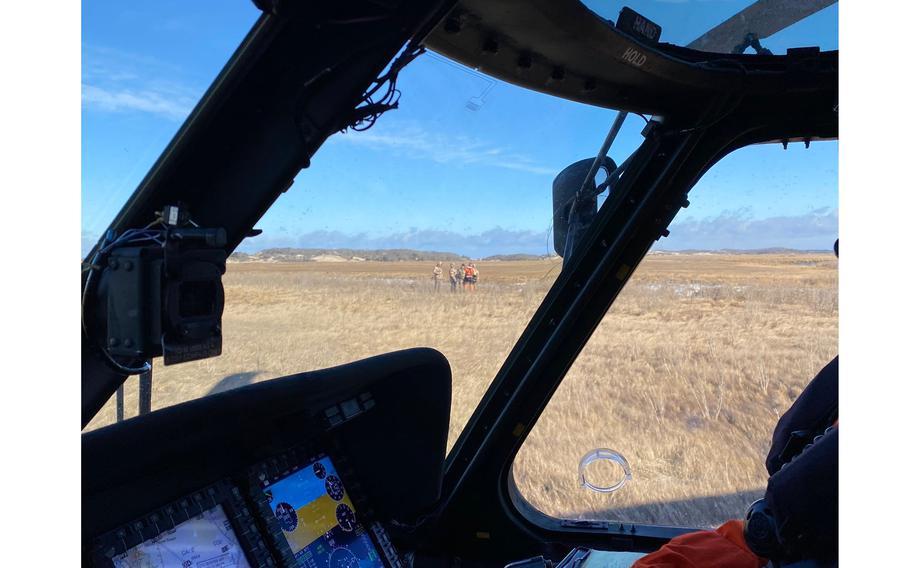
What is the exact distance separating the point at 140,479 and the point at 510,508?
5.58 ft

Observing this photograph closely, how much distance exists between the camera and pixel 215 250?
49.8 inches

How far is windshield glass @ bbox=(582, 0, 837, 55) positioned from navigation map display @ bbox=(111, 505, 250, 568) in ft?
5.86

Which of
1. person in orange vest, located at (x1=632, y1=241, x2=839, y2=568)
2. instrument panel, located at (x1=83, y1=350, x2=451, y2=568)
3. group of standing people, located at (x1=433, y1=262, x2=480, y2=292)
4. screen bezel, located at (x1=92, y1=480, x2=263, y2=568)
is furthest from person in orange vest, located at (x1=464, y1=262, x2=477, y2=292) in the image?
person in orange vest, located at (x1=632, y1=241, x2=839, y2=568)

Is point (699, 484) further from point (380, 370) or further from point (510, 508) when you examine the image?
point (380, 370)

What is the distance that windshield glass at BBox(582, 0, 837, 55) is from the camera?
205 cm

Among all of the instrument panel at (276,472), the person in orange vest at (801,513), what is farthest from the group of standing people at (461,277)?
the person in orange vest at (801,513)

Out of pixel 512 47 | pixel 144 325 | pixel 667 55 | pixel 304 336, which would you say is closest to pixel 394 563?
pixel 304 336

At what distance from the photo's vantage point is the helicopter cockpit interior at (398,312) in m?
1.33

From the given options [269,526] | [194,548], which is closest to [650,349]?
[269,526]

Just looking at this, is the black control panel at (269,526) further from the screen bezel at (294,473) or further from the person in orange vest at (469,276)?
the person in orange vest at (469,276)

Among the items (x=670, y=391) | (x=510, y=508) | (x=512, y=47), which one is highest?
(x=512, y=47)

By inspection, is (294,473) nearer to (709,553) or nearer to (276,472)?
(276,472)

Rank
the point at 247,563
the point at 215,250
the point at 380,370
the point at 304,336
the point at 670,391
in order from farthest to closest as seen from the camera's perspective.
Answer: the point at 670,391 < the point at 304,336 < the point at 380,370 < the point at 247,563 < the point at 215,250

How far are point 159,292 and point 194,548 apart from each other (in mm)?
701
